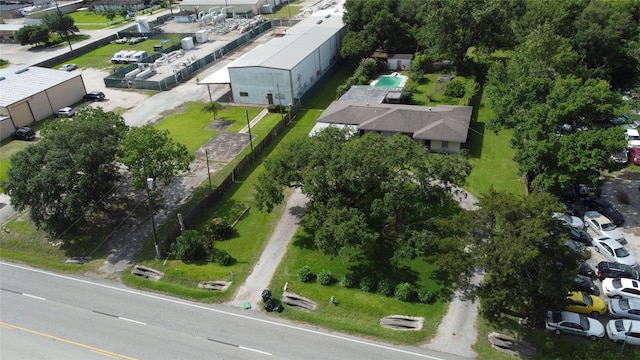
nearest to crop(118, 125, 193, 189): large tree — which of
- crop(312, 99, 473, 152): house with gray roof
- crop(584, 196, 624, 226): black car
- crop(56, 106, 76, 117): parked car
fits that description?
crop(312, 99, 473, 152): house with gray roof

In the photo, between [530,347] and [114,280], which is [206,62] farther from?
[530,347]

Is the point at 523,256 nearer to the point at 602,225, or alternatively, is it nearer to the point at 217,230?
the point at 602,225

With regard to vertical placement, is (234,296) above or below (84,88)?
below

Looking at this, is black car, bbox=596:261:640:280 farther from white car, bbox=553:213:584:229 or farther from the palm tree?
the palm tree

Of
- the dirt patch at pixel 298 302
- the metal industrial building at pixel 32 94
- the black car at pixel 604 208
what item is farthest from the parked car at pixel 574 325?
the metal industrial building at pixel 32 94

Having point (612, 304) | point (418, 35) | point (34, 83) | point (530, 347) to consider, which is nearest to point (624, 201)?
point (612, 304)

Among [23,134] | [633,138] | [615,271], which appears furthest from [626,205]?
[23,134]

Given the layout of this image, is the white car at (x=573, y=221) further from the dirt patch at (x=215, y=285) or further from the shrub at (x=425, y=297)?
the dirt patch at (x=215, y=285)
